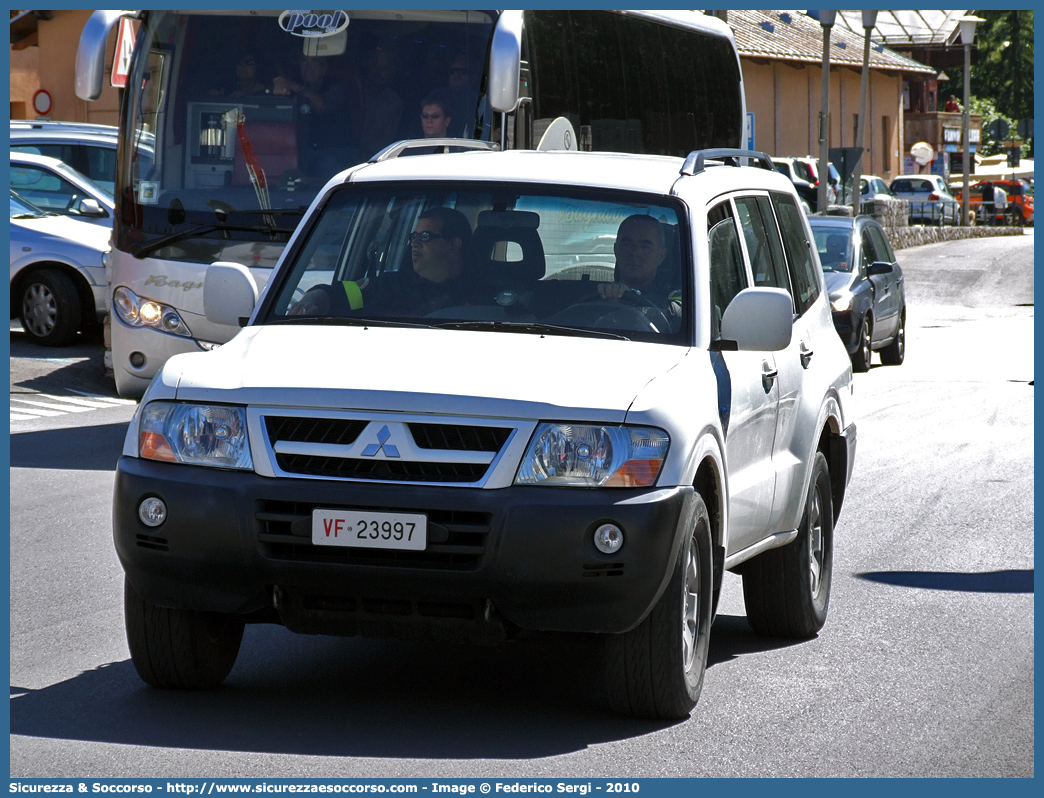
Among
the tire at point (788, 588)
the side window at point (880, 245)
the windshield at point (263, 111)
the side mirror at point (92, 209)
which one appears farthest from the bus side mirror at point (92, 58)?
the side window at point (880, 245)

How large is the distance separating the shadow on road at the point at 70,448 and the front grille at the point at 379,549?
696 centimetres

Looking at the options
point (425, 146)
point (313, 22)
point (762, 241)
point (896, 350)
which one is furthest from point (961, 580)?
point (896, 350)

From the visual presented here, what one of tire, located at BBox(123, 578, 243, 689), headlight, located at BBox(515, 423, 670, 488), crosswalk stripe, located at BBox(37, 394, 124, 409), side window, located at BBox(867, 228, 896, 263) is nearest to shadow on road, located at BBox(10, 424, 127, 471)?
crosswalk stripe, located at BBox(37, 394, 124, 409)

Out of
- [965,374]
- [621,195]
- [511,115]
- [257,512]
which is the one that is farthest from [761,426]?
[965,374]

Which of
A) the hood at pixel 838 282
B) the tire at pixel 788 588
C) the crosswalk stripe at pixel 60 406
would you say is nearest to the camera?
the tire at pixel 788 588

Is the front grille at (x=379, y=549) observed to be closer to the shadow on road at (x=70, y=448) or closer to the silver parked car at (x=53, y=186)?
the shadow on road at (x=70, y=448)

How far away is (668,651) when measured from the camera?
18.0ft

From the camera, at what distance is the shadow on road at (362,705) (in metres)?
5.34

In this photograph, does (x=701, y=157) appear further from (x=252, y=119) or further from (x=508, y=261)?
(x=252, y=119)

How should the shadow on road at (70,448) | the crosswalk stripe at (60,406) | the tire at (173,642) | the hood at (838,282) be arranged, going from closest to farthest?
1. the tire at (173,642)
2. the shadow on road at (70,448)
3. the crosswalk stripe at (60,406)
4. the hood at (838,282)

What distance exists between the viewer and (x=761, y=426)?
258 inches

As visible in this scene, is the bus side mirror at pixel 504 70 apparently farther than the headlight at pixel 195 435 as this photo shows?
Yes

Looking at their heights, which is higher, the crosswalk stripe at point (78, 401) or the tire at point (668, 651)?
A: the tire at point (668, 651)

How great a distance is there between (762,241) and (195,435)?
8.89ft
